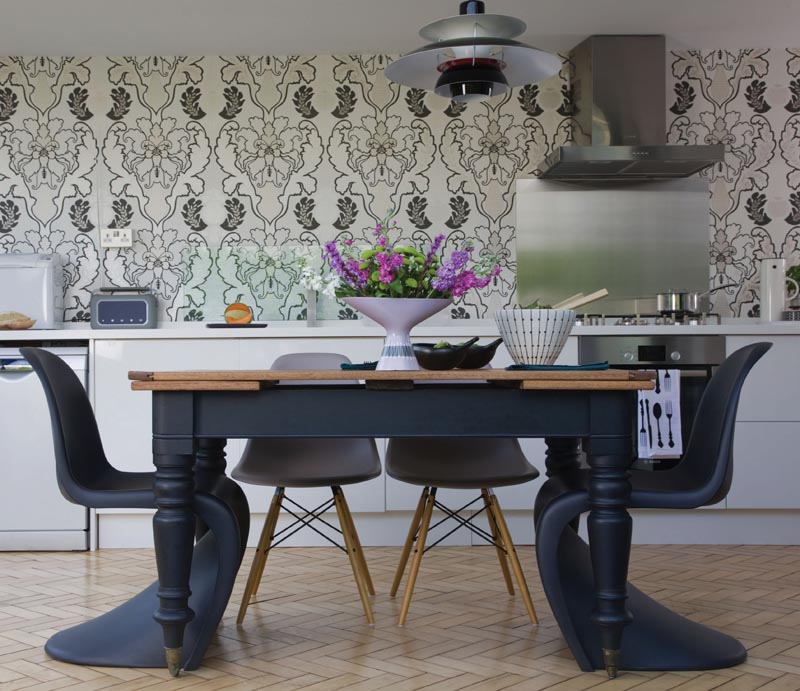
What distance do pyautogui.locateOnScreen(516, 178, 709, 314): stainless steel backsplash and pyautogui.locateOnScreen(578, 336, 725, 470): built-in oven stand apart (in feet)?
2.32

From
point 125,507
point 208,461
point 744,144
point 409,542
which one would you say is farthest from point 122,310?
point 744,144

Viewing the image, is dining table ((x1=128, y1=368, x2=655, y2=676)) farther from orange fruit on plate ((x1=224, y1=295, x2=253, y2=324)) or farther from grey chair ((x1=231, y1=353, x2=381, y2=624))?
orange fruit on plate ((x1=224, y1=295, x2=253, y2=324))

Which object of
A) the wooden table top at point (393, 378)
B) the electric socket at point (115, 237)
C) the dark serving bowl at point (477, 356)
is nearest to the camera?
the wooden table top at point (393, 378)

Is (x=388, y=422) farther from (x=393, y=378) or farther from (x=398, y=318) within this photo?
(x=398, y=318)

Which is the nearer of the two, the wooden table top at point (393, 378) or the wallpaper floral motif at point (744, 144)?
the wooden table top at point (393, 378)

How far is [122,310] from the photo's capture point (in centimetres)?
454

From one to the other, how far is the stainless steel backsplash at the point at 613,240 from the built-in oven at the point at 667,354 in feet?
2.32

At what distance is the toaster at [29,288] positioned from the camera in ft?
15.0

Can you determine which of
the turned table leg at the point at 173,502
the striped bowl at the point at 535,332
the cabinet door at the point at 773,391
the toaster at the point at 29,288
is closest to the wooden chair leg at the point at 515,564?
the striped bowl at the point at 535,332

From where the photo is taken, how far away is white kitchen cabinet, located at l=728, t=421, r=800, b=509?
4.15m

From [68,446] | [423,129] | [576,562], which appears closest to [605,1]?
[423,129]

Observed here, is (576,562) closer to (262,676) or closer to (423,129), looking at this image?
(262,676)

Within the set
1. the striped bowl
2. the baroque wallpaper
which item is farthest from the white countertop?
the striped bowl

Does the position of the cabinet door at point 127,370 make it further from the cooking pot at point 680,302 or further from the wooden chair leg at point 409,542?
the cooking pot at point 680,302
